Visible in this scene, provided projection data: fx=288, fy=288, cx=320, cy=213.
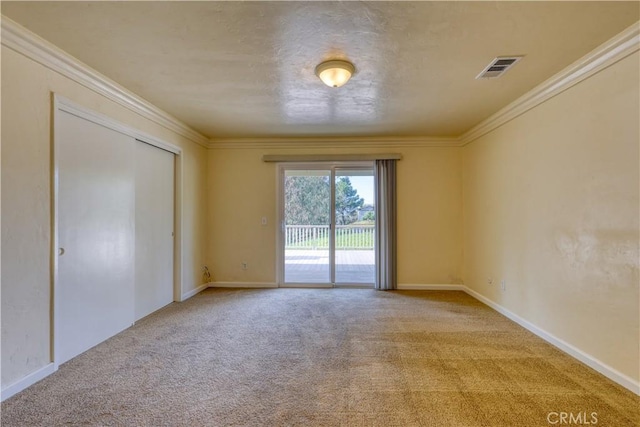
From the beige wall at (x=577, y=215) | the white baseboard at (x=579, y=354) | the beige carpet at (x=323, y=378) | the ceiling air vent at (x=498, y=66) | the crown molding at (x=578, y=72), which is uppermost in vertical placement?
the ceiling air vent at (x=498, y=66)

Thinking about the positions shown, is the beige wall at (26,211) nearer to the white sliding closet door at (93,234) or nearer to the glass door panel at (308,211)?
the white sliding closet door at (93,234)

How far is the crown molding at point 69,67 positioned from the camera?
1833 millimetres

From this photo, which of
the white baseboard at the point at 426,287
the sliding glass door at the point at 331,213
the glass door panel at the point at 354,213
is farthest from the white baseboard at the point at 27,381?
the white baseboard at the point at 426,287

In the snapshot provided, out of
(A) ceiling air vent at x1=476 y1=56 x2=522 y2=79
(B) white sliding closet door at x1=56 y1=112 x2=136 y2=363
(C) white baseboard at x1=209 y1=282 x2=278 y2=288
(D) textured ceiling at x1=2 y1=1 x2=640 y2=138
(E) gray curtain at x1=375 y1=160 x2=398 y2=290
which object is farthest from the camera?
(C) white baseboard at x1=209 y1=282 x2=278 y2=288

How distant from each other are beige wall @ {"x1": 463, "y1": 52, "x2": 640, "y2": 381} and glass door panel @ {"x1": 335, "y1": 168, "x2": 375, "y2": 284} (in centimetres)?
181

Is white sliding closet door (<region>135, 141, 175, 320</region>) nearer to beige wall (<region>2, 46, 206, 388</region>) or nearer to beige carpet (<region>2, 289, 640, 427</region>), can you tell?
beige carpet (<region>2, 289, 640, 427</region>)

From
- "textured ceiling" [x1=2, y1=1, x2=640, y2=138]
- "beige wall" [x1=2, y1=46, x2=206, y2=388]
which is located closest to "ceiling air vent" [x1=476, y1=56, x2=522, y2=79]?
"textured ceiling" [x1=2, y1=1, x2=640, y2=138]

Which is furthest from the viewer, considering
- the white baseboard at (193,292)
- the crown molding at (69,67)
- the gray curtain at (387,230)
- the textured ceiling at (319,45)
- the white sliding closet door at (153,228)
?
the gray curtain at (387,230)

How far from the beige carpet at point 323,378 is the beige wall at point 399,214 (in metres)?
1.39

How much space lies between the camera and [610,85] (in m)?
2.08

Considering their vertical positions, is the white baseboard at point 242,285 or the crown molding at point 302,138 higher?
the crown molding at point 302,138

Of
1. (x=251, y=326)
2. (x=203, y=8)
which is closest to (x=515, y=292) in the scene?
(x=251, y=326)

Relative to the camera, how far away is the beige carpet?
5.68ft

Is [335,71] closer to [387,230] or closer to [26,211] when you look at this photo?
[26,211]
